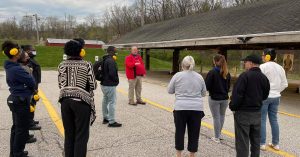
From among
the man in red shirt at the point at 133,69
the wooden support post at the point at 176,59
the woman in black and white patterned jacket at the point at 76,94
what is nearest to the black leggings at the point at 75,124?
the woman in black and white patterned jacket at the point at 76,94

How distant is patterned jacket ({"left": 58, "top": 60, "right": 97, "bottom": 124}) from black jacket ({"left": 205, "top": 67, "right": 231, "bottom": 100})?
229 cm

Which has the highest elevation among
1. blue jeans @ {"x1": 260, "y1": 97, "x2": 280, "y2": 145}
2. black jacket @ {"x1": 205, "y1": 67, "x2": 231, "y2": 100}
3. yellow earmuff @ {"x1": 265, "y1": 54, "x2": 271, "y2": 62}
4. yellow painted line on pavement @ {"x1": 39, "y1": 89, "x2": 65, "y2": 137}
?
yellow earmuff @ {"x1": 265, "y1": 54, "x2": 271, "y2": 62}

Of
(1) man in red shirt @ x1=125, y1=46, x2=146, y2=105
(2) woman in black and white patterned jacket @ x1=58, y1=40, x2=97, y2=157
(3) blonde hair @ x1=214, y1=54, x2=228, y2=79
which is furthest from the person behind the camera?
(1) man in red shirt @ x1=125, y1=46, x2=146, y2=105

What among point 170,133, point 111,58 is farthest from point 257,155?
point 111,58

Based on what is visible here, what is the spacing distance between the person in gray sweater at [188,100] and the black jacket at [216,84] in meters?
0.87

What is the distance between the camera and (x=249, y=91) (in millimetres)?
4297

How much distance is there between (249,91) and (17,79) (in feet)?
11.1

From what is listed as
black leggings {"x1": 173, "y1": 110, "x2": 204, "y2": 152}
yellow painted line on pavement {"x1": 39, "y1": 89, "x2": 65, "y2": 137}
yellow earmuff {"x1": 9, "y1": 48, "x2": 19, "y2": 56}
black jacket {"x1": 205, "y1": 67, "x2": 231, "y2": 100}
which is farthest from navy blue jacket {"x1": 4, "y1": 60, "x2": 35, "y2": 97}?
black jacket {"x1": 205, "y1": 67, "x2": 231, "y2": 100}

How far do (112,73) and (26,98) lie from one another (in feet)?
7.93

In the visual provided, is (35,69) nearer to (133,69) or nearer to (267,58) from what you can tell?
(133,69)

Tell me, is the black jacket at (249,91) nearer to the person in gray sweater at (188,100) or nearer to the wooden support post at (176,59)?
the person in gray sweater at (188,100)

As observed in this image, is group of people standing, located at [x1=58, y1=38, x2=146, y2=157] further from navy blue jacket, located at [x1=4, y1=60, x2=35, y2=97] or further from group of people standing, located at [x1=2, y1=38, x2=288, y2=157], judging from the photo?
navy blue jacket, located at [x1=4, y1=60, x2=35, y2=97]

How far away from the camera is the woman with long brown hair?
216 inches

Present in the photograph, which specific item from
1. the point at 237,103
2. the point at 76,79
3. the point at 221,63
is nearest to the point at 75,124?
the point at 76,79
